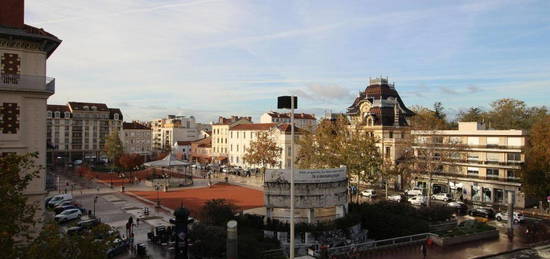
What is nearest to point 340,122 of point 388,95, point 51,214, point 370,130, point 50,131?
point 370,130

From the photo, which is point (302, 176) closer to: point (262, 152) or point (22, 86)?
point (22, 86)

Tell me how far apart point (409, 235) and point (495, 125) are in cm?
5558

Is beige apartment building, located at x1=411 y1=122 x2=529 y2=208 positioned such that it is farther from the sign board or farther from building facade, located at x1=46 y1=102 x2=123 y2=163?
building facade, located at x1=46 y1=102 x2=123 y2=163

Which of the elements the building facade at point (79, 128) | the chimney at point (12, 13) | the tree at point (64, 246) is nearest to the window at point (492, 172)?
the tree at point (64, 246)

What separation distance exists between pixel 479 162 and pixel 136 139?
9118cm

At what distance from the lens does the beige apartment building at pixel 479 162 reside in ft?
164

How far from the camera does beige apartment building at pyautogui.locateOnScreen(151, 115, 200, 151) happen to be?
13475 cm

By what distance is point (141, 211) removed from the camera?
142ft

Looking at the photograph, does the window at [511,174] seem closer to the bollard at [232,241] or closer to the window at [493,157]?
the window at [493,157]

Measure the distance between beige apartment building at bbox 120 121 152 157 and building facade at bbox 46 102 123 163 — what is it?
11.9ft

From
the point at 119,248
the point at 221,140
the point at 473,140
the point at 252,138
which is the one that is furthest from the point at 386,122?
the point at 119,248

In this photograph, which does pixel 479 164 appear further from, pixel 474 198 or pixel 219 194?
pixel 219 194

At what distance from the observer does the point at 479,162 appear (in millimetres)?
53812

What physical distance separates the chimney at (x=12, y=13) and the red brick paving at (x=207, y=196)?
24003 mm
